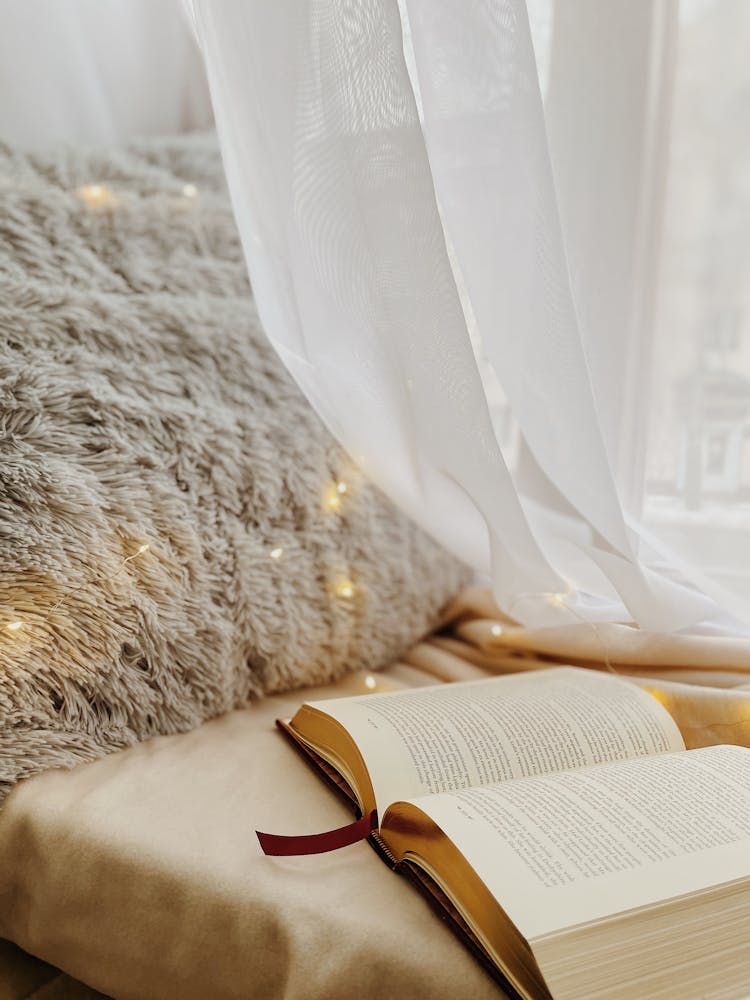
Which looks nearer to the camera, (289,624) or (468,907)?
(468,907)

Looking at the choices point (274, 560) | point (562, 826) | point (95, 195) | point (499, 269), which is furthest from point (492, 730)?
point (95, 195)

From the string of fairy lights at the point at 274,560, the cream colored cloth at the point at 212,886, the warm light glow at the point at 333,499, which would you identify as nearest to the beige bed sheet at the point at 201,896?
the cream colored cloth at the point at 212,886

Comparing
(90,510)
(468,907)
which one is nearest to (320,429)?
(90,510)

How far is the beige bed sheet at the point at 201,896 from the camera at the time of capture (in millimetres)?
465

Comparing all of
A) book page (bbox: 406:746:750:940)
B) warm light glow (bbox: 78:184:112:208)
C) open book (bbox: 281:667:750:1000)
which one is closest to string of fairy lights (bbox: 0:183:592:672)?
warm light glow (bbox: 78:184:112:208)

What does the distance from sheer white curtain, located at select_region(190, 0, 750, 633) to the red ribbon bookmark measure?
295mm

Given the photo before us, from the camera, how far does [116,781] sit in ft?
2.02

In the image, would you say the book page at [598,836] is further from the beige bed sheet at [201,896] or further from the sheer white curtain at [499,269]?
the sheer white curtain at [499,269]

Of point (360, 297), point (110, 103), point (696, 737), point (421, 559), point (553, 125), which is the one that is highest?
point (110, 103)

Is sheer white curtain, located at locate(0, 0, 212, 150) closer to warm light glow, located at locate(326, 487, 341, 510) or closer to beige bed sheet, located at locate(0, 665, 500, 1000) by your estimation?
warm light glow, located at locate(326, 487, 341, 510)

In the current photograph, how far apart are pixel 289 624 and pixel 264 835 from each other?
268mm

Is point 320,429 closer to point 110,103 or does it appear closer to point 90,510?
point 90,510

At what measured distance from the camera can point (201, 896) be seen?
518mm

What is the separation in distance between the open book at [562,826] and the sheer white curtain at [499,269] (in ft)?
0.53
